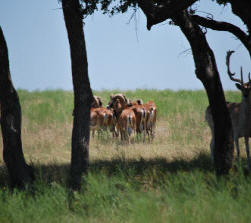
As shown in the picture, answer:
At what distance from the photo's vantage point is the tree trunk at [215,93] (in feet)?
30.3

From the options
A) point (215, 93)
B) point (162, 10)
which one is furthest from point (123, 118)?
A: point (162, 10)

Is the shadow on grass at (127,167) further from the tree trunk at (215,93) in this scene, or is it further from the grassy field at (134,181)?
the tree trunk at (215,93)

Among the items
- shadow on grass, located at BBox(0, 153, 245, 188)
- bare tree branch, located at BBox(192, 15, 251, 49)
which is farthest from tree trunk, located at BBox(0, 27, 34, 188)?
bare tree branch, located at BBox(192, 15, 251, 49)

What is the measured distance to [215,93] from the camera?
30.3ft

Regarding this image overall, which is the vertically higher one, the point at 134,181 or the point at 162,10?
the point at 162,10

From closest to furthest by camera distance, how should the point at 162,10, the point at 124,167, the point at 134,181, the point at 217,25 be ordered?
1. the point at 134,181
2. the point at 162,10
3. the point at 124,167
4. the point at 217,25

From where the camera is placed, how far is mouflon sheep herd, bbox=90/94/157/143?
1591cm

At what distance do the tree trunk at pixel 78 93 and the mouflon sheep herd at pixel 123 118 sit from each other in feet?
22.2

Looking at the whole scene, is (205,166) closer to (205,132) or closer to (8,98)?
(8,98)

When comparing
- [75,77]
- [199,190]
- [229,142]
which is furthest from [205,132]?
[199,190]

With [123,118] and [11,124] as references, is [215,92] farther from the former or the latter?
[123,118]

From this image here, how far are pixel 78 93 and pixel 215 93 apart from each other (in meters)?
2.97

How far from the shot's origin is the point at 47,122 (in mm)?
22188

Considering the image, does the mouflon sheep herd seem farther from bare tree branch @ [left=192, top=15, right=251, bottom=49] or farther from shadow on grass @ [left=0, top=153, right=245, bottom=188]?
bare tree branch @ [left=192, top=15, right=251, bottom=49]
